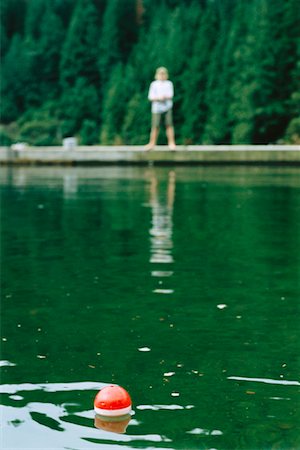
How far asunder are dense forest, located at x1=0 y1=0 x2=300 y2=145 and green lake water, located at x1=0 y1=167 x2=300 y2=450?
24697 millimetres

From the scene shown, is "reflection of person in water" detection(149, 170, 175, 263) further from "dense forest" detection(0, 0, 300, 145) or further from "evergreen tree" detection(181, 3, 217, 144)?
"evergreen tree" detection(181, 3, 217, 144)

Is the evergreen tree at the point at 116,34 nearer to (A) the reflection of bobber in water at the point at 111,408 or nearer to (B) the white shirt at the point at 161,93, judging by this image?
(B) the white shirt at the point at 161,93

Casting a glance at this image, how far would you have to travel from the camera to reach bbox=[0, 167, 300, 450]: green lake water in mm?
5801

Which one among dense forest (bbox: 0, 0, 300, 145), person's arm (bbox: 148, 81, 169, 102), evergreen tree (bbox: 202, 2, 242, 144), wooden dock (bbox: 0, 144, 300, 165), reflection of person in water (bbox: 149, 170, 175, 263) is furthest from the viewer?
evergreen tree (bbox: 202, 2, 242, 144)

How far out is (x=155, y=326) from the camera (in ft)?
27.1

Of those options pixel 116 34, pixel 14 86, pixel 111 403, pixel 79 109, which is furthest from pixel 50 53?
pixel 111 403

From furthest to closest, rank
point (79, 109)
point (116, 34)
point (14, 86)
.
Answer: point (14, 86) < point (116, 34) < point (79, 109)

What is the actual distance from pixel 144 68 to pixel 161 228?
120 feet

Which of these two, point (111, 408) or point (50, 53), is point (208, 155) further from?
point (50, 53)

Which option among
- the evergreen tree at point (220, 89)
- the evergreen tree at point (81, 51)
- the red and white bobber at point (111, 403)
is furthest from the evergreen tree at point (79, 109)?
the red and white bobber at point (111, 403)

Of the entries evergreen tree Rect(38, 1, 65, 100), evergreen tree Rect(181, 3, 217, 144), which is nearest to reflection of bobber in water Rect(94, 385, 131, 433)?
evergreen tree Rect(181, 3, 217, 144)

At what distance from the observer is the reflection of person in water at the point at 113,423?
225 inches

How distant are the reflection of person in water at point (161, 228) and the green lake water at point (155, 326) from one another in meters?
0.02

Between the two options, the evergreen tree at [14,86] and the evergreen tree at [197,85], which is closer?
the evergreen tree at [197,85]
